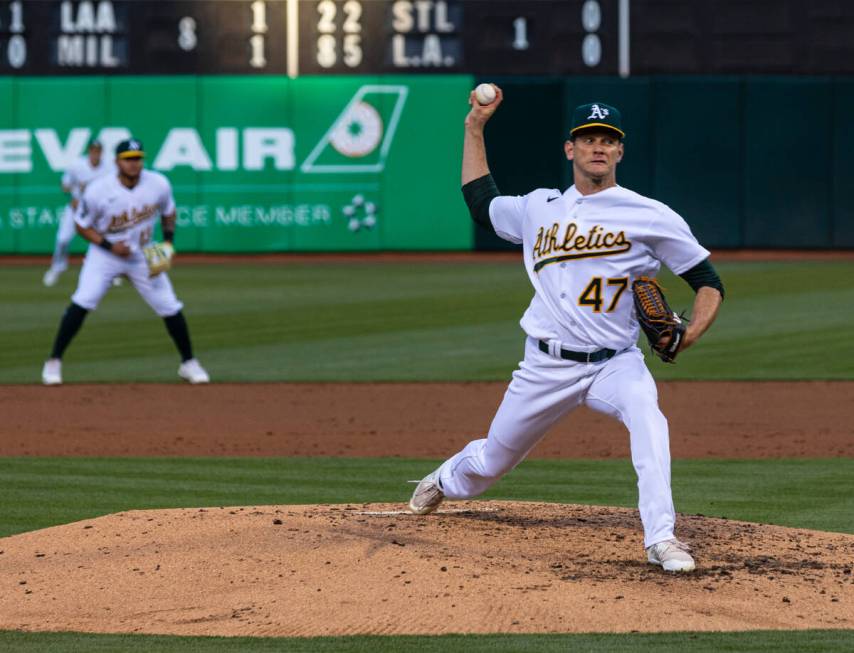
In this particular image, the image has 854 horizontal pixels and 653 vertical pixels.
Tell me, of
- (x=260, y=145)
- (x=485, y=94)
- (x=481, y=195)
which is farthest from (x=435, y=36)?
(x=485, y=94)

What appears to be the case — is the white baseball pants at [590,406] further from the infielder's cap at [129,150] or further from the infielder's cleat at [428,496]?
the infielder's cap at [129,150]

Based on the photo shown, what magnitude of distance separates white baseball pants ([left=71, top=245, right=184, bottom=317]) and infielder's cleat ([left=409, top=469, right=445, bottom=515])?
522cm

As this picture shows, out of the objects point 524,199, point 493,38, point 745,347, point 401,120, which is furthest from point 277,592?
point 401,120

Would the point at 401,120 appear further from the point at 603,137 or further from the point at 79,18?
the point at 603,137

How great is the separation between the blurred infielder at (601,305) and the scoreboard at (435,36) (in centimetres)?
1648

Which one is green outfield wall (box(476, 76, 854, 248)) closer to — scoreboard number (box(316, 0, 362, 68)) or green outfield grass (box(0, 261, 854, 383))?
green outfield grass (box(0, 261, 854, 383))

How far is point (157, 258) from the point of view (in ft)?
36.1

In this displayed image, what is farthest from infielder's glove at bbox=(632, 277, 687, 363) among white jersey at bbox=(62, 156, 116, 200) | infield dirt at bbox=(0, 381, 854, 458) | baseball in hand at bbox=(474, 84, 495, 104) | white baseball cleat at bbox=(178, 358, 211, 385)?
white jersey at bbox=(62, 156, 116, 200)

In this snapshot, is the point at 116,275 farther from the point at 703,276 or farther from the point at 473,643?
the point at 473,643

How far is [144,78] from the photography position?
77.8ft

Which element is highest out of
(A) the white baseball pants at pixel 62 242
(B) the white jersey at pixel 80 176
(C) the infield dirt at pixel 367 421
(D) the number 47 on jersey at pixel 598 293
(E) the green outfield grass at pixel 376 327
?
(B) the white jersey at pixel 80 176

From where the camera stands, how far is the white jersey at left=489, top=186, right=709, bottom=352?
5.50m

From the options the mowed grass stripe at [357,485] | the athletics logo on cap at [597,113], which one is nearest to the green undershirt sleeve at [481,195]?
the athletics logo on cap at [597,113]

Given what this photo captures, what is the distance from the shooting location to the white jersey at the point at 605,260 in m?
5.50
